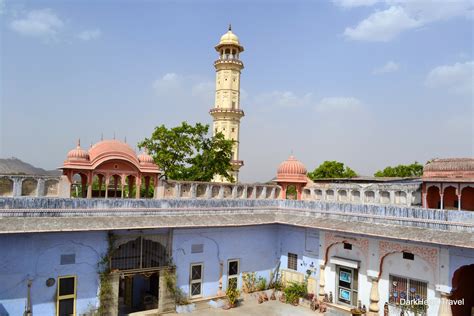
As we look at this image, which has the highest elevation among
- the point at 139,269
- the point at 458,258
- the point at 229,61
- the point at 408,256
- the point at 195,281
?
the point at 229,61

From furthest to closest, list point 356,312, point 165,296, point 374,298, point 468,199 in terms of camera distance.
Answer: point 468,199 < point 165,296 < point 374,298 < point 356,312

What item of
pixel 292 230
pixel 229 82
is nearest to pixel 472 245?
pixel 292 230

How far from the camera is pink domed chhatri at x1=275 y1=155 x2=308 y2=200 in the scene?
1914 cm

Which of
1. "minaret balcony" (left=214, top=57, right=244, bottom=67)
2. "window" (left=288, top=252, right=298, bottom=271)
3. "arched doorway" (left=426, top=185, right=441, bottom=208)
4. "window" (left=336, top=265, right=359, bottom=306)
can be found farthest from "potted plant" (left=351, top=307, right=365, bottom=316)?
"minaret balcony" (left=214, top=57, right=244, bottom=67)

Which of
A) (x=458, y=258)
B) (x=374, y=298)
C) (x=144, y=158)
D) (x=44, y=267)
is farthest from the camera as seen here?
(x=144, y=158)

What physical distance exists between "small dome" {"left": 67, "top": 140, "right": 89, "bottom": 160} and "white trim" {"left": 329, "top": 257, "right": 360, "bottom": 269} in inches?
412

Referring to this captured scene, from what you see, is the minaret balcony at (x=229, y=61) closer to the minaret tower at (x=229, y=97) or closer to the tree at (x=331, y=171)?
the minaret tower at (x=229, y=97)

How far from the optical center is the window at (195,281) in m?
15.4

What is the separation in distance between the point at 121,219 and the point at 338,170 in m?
39.1

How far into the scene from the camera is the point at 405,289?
13.5 m

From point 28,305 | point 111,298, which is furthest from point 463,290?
point 28,305

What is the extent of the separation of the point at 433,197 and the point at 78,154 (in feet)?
51.6

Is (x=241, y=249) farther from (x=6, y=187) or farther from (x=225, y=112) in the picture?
(x=225, y=112)

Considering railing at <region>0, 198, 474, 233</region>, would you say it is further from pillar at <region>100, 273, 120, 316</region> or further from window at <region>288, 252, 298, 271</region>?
pillar at <region>100, 273, 120, 316</region>
